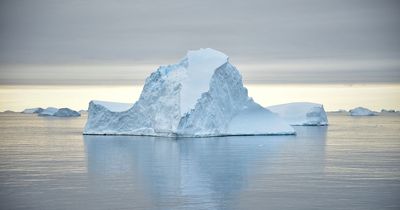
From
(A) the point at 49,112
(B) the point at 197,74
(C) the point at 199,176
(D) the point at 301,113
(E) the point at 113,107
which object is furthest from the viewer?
(A) the point at 49,112

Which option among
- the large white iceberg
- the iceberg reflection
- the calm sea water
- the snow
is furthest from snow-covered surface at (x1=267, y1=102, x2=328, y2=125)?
the calm sea water

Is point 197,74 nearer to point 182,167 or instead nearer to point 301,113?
point 182,167

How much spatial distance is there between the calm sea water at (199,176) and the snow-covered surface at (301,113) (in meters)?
23.4

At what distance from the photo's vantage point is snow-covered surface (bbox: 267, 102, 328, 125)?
179 ft

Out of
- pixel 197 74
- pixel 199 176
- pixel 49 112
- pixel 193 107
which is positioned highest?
pixel 197 74

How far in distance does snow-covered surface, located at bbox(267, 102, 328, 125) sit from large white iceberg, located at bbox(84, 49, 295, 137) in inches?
625

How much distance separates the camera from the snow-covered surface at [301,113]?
54469 millimetres

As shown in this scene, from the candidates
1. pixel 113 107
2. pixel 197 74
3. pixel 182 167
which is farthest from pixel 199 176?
pixel 113 107

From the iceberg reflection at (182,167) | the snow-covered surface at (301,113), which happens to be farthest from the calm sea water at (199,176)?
the snow-covered surface at (301,113)

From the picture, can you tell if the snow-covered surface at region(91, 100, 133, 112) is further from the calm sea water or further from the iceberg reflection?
the calm sea water

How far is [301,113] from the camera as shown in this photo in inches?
2162

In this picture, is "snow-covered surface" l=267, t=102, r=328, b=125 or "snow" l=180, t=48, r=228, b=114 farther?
"snow-covered surface" l=267, t=102, r=328, b=125

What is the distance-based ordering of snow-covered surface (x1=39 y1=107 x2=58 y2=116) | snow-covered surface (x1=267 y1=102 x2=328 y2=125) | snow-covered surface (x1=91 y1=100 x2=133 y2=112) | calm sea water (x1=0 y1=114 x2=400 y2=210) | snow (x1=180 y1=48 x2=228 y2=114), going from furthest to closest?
snow-covered surface (x1=39 y1=107 x2=58 y2=116) < snow-covered surface (x1=267 y1=102 x2=328 y2=125) < snow-covered surface (x1=91 y1=100 x2=133 y2=112) < snow (x1=180 y1=48 x2=228 y2=114) < calm sea water (x1=0 y1=114 x2=400 y2=210)

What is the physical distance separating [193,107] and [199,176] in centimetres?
1512
